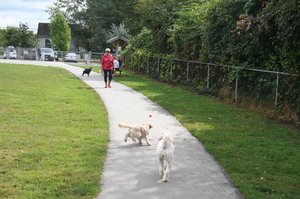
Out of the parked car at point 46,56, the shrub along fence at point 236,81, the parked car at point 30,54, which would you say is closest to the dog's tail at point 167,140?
the shrub along fence at point 236,81

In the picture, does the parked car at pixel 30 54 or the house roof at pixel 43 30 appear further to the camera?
the house roof at pixel 43 30

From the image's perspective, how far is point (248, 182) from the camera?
7.18 metres

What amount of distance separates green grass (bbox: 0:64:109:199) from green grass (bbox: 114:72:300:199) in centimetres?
217

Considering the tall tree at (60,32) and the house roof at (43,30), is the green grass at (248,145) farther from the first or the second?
the house roof at (43,30)

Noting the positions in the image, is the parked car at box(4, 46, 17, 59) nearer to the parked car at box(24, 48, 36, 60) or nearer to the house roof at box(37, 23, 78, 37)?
the parked car at box(24, 48, 36, 60)

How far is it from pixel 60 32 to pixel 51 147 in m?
74.4

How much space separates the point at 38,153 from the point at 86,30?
83.1 meters

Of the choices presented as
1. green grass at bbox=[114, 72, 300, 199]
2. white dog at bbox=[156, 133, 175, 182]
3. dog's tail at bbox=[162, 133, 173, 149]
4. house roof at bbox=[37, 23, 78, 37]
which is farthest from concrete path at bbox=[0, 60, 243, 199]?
house roof at bbox=[37, 23, 78, 37]

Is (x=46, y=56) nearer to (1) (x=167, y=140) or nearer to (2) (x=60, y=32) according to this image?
(2) (x=60, y=32)

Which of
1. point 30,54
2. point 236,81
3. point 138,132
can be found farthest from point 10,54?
point 138,132

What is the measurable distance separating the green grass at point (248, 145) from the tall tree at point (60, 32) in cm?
6650

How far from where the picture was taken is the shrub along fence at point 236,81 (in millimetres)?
13984

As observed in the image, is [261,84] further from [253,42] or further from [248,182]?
[248,182]

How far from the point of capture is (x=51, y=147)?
8891 millimetres
